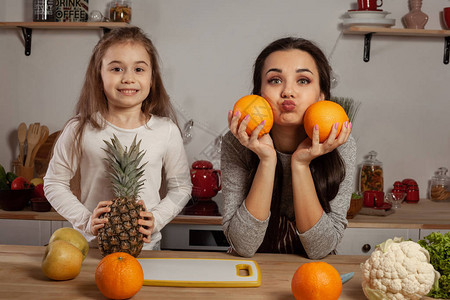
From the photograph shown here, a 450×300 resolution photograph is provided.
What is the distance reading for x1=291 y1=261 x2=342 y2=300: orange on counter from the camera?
0.88m

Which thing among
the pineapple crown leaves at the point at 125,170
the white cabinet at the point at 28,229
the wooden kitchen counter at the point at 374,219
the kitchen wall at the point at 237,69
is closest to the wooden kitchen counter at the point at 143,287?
the pineapple crown leaves at the point at 125,170

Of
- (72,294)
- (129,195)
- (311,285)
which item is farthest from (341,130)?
(72,294)

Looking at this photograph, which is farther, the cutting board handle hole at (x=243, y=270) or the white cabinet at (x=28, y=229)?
the white cabinet at (x=28, y=229)

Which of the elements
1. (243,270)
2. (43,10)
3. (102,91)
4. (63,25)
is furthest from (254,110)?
(43,10)

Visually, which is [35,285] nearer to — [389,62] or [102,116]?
[102,116]

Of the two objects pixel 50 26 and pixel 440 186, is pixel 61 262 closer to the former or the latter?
pixel 50 26

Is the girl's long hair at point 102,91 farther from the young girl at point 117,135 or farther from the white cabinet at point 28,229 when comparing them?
the white cabinet at point 28,229

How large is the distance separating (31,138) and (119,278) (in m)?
2.06

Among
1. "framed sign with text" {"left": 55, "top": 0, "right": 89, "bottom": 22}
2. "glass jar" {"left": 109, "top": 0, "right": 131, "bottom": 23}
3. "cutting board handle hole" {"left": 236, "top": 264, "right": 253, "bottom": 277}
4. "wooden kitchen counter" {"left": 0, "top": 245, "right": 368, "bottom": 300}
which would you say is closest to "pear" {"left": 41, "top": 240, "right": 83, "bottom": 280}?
"wooden kitchen counter" {"left": 0, "top": 245, "right": 368, "bottom": 300}

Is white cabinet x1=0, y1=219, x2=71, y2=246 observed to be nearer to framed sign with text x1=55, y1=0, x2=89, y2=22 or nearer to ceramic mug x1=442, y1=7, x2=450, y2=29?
framed sign with text x1=55, y1=0, x2=89, y2=22

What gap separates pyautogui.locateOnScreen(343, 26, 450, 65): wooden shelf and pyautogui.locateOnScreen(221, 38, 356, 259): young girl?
4.30 feet

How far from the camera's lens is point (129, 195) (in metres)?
1.24

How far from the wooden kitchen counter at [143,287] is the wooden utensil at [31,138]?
159 cm

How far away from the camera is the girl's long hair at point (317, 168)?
1351 millimetres
